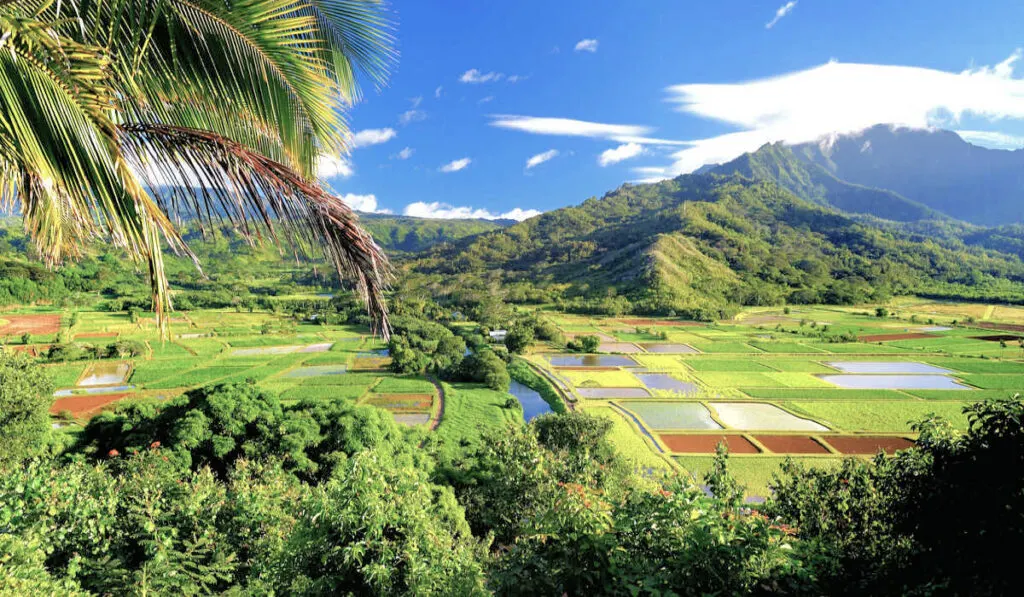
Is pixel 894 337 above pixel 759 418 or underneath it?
above

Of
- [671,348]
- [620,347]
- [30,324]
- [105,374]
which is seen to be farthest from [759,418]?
[30,324]

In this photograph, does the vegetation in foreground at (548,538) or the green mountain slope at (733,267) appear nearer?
the vegetation in foreground at (548,538)

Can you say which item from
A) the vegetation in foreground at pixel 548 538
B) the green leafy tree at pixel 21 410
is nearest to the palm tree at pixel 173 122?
the vegetation in foreground at pixel 548 538

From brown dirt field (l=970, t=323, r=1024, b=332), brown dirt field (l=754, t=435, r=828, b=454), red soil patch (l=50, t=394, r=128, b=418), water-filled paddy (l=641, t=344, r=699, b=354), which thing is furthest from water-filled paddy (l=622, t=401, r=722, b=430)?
brown dirt field (l=970, t=323, r=1024, b=332)

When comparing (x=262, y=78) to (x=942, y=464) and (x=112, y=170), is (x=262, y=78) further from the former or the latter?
(x=942, y=464)

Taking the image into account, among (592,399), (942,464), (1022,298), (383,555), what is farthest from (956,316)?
(383,555)

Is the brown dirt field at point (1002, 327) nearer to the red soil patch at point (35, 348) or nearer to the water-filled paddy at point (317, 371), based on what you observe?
the water-filled paddy at point (317, 371)

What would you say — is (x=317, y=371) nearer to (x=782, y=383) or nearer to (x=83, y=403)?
(x=83, y=403)
